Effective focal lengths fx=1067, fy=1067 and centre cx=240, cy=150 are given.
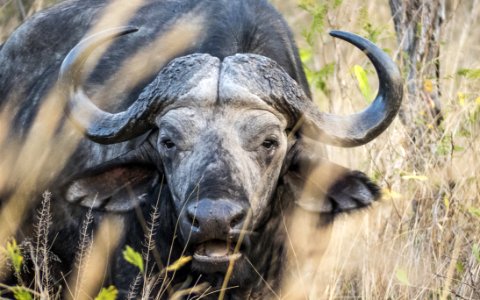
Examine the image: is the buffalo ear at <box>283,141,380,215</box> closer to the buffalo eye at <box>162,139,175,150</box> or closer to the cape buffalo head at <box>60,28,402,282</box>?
the cape buffalo head at <box>60,28,402,282</box>

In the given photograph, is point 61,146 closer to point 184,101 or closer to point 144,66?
point 144,66

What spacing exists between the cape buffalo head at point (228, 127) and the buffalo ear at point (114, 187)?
0.04 ft

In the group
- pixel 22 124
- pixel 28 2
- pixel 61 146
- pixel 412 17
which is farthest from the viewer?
pixel 28 2

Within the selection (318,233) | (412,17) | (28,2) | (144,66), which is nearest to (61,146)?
(144,66)

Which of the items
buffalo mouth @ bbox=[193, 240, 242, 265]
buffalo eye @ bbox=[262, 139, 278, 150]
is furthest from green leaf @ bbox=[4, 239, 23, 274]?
buffalo eye @ bbox=[262, 139, 278, 150]

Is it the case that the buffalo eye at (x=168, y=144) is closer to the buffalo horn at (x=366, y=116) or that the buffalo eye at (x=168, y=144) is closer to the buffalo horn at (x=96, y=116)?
the buffalo horn at (x=96, y=116)

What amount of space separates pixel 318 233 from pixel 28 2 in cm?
423

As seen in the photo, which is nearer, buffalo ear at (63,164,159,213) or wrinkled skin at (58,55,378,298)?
wrinkled skin at (58,55,378,298)

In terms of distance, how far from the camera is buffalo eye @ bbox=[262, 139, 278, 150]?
5133 millimetres

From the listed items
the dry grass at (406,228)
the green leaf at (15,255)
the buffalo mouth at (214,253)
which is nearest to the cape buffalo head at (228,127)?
the buffalo mouth at (214,253)

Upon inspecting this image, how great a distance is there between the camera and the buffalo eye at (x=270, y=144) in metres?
5.13

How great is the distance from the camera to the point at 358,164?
23.1 ft

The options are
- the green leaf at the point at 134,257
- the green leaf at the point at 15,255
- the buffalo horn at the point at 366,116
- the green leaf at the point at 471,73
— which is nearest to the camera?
the green leaf at the point at 134,257

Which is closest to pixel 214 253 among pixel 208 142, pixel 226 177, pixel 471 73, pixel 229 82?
pixel 226 177
